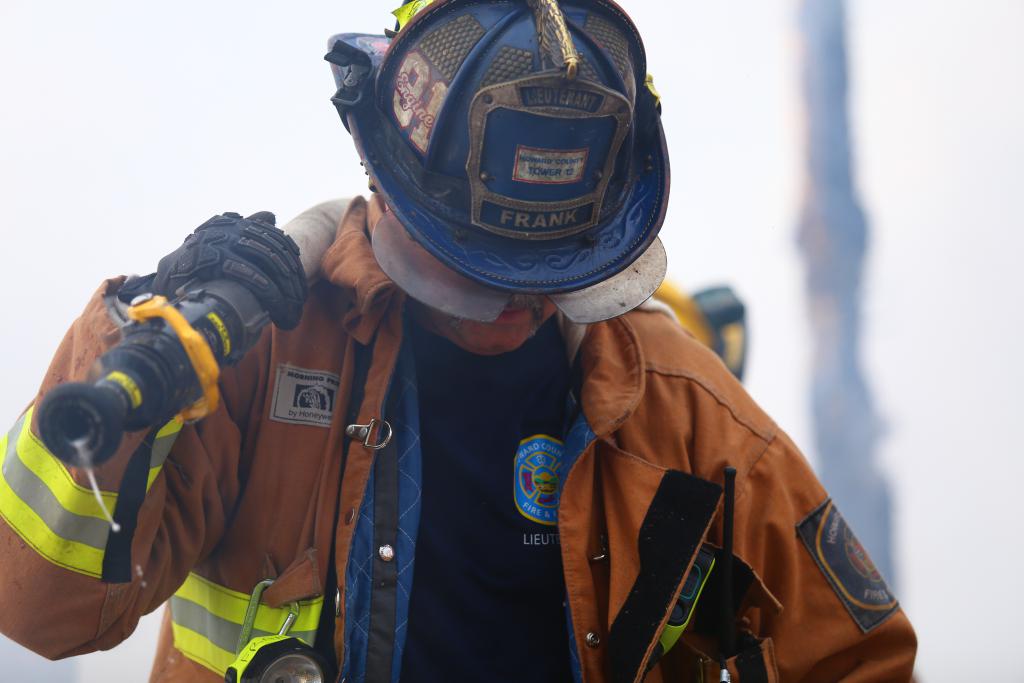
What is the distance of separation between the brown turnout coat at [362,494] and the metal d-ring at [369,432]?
0.9 inches

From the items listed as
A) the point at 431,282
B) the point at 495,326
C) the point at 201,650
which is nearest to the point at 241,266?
the point at 431,282

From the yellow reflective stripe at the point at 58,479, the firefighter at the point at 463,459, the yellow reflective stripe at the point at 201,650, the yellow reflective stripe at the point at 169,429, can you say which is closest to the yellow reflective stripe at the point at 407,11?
the firefighter at the point at 463,459

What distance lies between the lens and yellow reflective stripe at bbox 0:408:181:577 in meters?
1.74

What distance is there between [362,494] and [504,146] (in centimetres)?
81

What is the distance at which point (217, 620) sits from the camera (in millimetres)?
2152

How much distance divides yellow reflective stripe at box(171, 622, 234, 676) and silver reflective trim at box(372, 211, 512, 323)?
36.9 inches

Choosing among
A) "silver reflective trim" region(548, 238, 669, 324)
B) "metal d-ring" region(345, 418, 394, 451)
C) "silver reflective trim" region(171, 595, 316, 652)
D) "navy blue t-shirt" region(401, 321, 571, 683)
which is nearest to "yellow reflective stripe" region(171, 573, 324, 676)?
"silver reflective trim" region(171, 595, 316, 652)

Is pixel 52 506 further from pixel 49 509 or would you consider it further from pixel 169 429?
pixel 169 429

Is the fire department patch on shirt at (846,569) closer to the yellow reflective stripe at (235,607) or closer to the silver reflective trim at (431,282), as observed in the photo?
the silver reflective trim at (431,282)

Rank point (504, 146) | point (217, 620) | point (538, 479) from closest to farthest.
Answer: point (504, 146) → point (217, 620) → point (538, 479)

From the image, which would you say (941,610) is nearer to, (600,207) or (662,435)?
(662,435)

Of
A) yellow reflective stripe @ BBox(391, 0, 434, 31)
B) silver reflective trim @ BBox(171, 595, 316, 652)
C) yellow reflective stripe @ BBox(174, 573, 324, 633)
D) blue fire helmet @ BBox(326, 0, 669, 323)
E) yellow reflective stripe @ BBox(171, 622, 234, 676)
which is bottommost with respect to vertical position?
yellow reflective stripe @ BBox(171, 622, 234, 676)

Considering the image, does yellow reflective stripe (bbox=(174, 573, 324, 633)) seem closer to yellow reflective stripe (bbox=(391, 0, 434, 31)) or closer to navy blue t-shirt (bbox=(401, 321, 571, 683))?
navy blue t-shirt (bbox=(401, 321, 571, 683))

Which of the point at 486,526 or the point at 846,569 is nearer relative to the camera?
the point at 486,526
